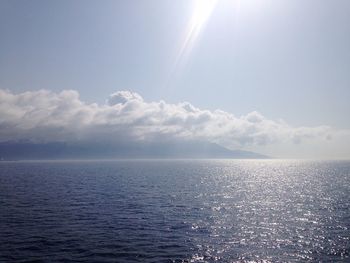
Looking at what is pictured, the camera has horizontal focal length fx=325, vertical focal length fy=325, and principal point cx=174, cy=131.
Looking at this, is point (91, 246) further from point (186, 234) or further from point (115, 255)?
point (186, 234)

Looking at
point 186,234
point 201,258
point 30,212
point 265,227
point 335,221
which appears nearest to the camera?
point 201,258

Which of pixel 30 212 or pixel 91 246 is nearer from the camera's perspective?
pixel 91 246

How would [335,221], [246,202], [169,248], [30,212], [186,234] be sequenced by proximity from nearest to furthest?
[169,248] < [186,234] < [335,221] < [30,212] < [246,202]

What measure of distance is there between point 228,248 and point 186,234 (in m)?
9.61

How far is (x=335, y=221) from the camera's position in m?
67.2

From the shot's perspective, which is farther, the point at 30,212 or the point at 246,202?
the point at 246,202

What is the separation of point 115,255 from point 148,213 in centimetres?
3009

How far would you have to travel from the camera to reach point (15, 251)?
45.5 meters

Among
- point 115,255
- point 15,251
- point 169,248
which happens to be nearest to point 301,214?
point 169,248

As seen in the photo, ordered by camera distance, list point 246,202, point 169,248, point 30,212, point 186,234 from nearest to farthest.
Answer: point 169,248 < point 186,234 < point 30,212 < point 246,202

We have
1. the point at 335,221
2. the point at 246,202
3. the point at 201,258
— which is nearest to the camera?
the point at 201,258

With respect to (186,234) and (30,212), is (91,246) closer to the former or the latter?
(186,234)

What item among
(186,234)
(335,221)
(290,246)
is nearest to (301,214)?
(335,221)

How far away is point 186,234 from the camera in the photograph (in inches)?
2215
